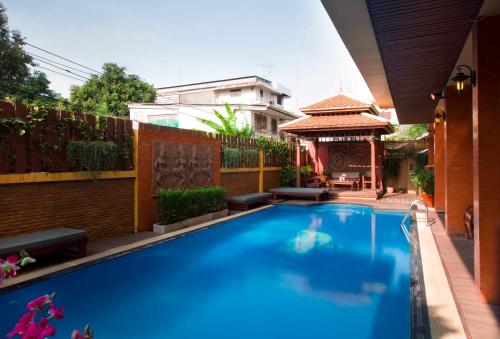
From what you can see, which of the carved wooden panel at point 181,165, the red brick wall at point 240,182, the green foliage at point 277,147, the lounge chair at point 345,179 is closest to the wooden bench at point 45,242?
the carved wooden panel at point 181,165

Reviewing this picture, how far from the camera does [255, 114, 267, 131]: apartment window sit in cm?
2867

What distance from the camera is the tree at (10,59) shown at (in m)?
18.9

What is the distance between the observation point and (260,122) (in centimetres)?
Result: 2934

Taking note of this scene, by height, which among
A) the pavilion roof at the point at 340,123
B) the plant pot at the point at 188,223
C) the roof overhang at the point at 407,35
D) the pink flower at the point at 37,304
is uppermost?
the pavilion roof at the point at 340,123

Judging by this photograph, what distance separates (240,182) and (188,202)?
181 inches

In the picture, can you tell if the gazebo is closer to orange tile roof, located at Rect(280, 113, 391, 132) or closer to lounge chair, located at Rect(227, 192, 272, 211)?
orange tile roof, located at Rect(280, 113, 391, 132)

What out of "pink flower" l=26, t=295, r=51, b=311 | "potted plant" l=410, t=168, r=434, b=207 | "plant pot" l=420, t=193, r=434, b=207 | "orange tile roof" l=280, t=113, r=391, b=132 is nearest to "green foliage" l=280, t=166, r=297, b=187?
"orange tile roof" l=280, t=113, r=391, b=132

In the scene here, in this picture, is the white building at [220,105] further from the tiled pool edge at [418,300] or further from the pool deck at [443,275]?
the tiled pool edge at [418,300]

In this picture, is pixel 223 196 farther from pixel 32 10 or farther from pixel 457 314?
pixel 32 10

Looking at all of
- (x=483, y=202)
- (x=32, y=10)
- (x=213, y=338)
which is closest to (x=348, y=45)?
(x=483, y=202)

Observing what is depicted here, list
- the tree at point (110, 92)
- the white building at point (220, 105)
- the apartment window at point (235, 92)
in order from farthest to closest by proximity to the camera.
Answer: the apartment window at point (235, 92)
the tree at point (110, 92)
the white building at point (220, 105)

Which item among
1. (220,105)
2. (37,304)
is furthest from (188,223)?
(220,105)

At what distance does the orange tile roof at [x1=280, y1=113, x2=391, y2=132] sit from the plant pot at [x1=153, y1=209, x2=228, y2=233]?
25.7 ft

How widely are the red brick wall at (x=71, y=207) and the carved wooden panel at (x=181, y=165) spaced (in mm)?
1071
